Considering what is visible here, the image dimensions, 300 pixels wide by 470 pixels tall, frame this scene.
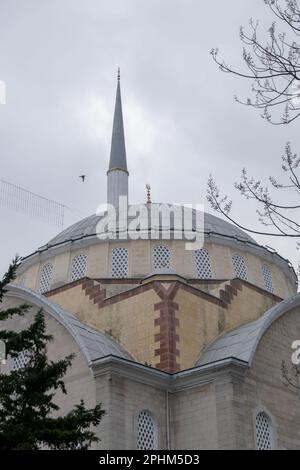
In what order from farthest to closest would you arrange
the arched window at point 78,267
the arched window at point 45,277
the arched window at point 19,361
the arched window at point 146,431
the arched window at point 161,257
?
the arched window at point 45,277, the arched window at point 78,267, the arched window at point 161,257, the arched window at point 19,361, the arched window at point 146,431

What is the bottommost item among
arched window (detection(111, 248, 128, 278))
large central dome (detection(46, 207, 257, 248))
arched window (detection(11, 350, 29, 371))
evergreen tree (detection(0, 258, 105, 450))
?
evergreen tree (detection(0, 258, 105, 450))

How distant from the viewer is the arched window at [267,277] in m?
25.5

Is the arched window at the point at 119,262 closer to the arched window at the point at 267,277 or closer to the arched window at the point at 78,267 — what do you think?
the arched window at the point at 78,267

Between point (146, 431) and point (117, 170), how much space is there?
15.7 meters

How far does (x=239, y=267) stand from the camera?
2512cm

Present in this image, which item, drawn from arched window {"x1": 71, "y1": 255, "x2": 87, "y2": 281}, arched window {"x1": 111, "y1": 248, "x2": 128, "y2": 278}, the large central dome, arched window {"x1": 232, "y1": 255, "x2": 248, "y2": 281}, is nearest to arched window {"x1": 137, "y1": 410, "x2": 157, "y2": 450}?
arched window {"x1": 111, "y1": 248, "x2": 128, "y2": 278}

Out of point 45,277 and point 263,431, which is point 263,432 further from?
point 45,277

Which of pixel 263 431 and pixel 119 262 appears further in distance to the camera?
pixel 119 262

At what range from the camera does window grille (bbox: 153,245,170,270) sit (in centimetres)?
2391

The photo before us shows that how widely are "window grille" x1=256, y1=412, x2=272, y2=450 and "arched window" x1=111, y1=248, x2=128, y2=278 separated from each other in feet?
25.0

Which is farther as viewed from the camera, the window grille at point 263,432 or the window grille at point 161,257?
the window grille at point 161,257

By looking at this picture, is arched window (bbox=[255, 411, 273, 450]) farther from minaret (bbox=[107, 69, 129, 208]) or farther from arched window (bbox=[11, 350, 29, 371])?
minaret (bbox=[107, 69, 129, 208])

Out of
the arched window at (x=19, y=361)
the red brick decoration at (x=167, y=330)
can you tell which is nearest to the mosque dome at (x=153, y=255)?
the red brick decoration at (x=167, y=330)

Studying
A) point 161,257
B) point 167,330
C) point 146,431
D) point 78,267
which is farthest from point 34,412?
point 78,267
